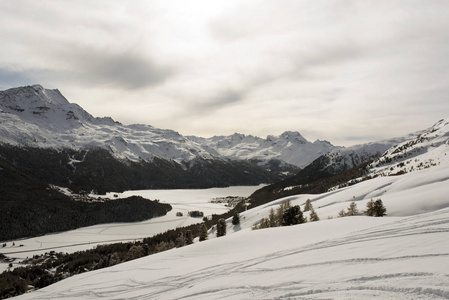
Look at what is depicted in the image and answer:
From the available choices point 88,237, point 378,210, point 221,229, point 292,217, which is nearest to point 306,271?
point 378,210

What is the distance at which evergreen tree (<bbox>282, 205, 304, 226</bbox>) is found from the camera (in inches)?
1528

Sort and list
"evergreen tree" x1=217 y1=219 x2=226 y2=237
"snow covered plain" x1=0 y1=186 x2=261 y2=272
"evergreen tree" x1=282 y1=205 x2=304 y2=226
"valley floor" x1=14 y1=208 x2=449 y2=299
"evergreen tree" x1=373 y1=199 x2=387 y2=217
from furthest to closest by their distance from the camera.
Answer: "snow covered plain" x1=0 y1=186 x2=261 y2=272, "evergreen tree" x1=217 y1=219 x2=226 y2=237, "evergreen tree" x1=282 y1=205 x2=304 y2=226, "evergreen tree" x1=373 y1=199 x2=387 y2=217, "valley floor" x1=14 y1=208 x2=449 y2=299

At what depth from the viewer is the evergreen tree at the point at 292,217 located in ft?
127

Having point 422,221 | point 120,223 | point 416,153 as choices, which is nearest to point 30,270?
point 120,223

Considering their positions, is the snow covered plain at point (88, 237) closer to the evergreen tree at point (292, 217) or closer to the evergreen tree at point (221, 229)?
the evergreen tree at point (221, 229)

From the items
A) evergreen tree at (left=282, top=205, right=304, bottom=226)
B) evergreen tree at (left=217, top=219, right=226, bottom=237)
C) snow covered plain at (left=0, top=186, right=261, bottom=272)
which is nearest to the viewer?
evergreen tree at (left=282, top=205, right=304, bottom=226)

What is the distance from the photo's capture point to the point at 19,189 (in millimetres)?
179000

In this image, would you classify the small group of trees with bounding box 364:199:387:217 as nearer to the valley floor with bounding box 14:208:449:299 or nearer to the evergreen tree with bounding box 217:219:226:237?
the valley floor with bounding box 14:208:449:299

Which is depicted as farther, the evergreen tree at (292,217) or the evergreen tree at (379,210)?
the evergreen tree at (292,217)

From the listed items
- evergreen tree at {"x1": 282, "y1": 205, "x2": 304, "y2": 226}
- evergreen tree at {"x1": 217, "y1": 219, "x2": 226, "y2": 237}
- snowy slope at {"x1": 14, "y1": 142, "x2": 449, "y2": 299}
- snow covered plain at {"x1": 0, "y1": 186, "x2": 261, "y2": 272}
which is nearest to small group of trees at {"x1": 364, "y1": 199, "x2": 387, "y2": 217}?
evergreen tree at {"x1": 282, "y1": 205, "x2": 304, "y2": 226}

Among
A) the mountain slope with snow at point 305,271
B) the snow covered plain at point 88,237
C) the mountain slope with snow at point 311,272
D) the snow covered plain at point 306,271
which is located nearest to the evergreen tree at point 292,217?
the mountain slope with snow at point 305,271

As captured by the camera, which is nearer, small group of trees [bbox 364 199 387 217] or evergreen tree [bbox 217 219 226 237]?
small group of trees [bbox 364 199 387 217]

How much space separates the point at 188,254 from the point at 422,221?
1672cm

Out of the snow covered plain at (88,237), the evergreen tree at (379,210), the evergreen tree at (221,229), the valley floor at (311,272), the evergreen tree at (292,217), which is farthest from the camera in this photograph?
the snow covered plain at (88,237)
